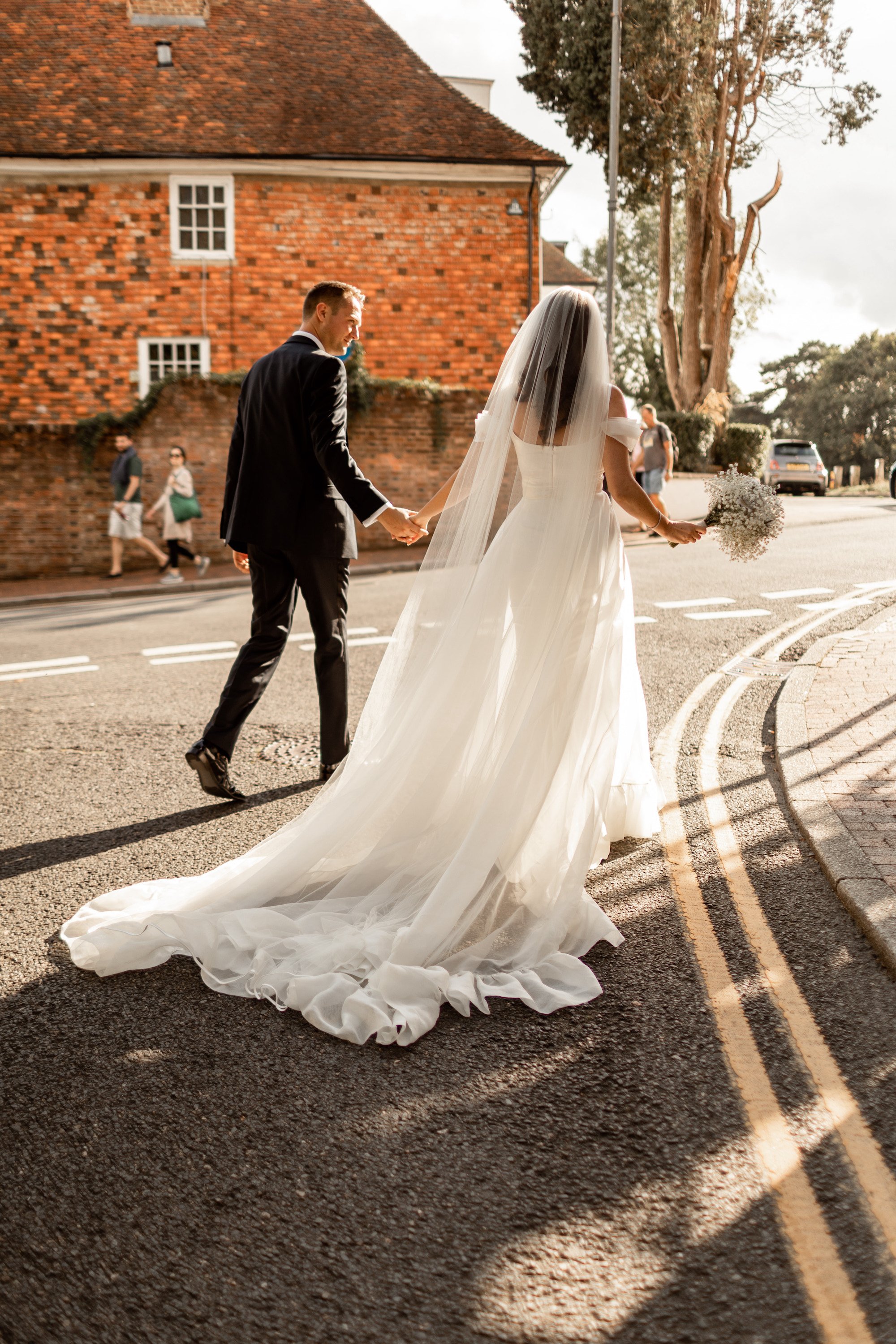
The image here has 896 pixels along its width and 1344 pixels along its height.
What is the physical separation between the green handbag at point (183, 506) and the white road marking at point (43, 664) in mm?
7688

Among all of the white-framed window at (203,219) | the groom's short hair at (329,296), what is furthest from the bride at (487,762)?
the white-framed window at (203,219)

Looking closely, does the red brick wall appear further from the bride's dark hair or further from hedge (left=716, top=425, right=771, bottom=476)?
the bride's dark hair

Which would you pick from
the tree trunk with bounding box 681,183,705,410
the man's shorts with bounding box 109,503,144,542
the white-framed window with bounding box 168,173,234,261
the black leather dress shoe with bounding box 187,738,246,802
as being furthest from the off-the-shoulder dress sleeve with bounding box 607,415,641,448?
the tree trunk with bounding box 681,183,705,410

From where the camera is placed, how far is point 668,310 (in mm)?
31172

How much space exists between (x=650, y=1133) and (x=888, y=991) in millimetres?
1149

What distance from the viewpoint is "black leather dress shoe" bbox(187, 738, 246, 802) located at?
18.2ft

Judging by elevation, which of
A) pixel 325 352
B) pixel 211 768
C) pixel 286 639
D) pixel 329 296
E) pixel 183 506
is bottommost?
pixel 211 768

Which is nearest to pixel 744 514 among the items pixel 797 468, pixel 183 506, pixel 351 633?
pixel 351 633

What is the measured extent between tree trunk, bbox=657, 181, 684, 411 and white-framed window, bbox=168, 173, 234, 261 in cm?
1190

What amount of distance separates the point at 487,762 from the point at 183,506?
1436 cm

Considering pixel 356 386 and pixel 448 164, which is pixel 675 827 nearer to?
pixel 356 386

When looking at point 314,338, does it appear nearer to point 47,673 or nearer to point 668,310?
point 47,673

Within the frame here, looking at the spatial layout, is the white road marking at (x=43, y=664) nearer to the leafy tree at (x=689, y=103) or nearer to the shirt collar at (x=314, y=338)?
the shirt collar at (x=314, y=338)

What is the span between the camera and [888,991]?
356cm
